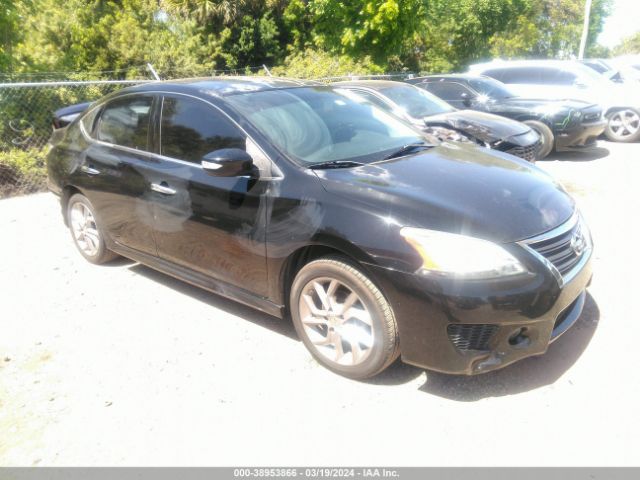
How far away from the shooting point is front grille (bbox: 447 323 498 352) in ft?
8.54

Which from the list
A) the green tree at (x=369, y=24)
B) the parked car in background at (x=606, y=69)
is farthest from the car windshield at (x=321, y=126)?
the green tree at (x=369, y=24)

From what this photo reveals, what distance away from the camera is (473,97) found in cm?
994

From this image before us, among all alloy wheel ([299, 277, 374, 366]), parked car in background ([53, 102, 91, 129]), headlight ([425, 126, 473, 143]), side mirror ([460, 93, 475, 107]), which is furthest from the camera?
side mirror ([460, 93, 475, 107])

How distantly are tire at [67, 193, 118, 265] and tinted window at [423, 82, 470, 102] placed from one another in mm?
7516

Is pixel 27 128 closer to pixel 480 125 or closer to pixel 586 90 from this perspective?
pixel 480 125

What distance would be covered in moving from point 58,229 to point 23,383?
3.42m

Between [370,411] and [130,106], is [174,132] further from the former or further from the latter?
[370,411]

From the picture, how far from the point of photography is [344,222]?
9.27 ft

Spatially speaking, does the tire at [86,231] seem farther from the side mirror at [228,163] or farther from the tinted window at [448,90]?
the tinted window at [448,90]

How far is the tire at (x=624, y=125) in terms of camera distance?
10562 mm

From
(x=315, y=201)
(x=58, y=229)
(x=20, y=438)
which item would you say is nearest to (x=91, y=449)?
(x=20, y=438)

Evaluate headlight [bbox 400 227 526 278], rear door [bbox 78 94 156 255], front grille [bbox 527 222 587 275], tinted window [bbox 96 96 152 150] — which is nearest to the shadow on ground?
front grille [bbox 527 222 587 275]

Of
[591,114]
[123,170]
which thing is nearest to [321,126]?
[123,170]

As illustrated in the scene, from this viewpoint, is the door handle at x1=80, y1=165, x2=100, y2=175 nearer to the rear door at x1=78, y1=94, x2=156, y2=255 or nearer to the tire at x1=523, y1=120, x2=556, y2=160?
the rear door at x1=78, y1=94, x2=156, y2=255
